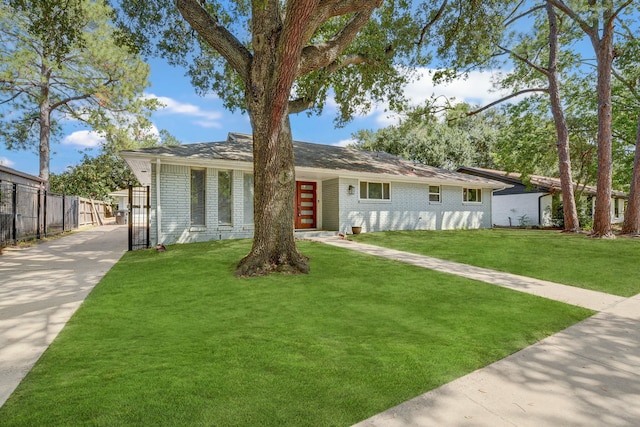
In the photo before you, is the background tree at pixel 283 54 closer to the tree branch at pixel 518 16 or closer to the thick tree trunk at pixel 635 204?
the tree branch at pixel 518 16

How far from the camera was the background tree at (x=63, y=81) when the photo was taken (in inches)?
639

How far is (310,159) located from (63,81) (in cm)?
1661

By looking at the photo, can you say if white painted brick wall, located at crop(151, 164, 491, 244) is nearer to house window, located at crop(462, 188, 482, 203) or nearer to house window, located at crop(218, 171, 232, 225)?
house window, located at crop(218, 171, 232, 225)

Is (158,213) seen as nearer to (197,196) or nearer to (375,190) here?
(197,196)

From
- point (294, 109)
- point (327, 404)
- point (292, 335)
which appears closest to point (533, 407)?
point (327, 404)

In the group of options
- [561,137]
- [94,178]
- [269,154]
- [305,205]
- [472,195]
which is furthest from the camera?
[94,178]

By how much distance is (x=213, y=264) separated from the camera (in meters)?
7.39

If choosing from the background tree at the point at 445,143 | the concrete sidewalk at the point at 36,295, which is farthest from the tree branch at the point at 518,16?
the concrete sidewalk at the point at 36,295

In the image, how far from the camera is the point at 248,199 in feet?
39.3

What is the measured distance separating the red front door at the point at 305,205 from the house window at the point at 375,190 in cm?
226

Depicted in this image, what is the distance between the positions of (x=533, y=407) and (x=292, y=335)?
7.14 ft

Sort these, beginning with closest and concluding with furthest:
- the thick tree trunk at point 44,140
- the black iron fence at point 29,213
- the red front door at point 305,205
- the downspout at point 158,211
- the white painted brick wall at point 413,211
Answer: the downspout at point 158,211 → the black iron fence at point 29,213 → the white painted brick wall at point 413,211 → the red front door at point 305,205 → the thick tree trunk at point 44,140

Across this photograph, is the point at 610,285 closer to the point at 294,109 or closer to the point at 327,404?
the point at 327,404

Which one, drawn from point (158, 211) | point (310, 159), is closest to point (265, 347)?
point (158, 211)
